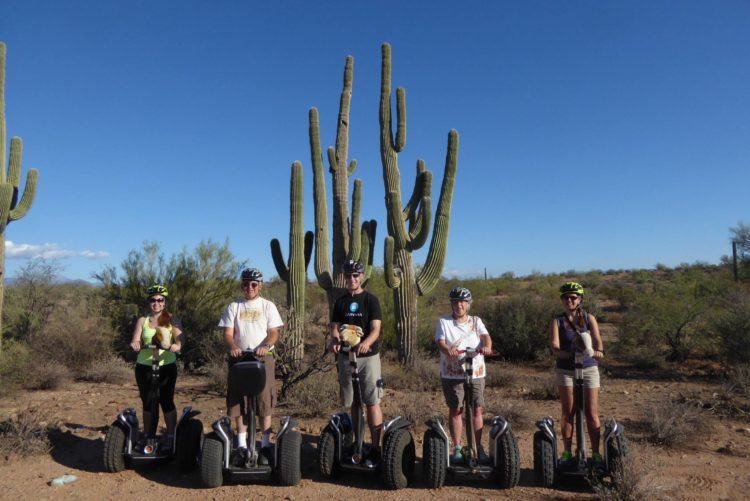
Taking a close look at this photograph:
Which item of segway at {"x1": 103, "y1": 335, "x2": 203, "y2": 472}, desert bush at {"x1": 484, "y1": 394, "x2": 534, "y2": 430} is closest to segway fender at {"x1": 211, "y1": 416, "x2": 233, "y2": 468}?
segway at {"x1": 103, "y1": 335, "x2": 203, "y2": 472}

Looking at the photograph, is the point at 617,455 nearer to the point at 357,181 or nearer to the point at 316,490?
the point at 316,490

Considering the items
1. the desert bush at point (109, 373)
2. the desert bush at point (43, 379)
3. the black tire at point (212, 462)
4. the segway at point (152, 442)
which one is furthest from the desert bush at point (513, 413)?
the desert bush at point (43, 379)

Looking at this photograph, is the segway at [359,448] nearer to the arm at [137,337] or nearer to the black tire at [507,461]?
the black tire at [507,461]

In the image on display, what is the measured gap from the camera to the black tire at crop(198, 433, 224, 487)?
13.8 feet

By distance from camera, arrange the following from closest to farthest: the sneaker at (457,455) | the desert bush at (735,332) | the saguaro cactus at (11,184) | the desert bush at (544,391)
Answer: the sneaker at (457,455), the desert bush at (544,391), the saguaro cactus at (11,184), the desert bush at (735,332)

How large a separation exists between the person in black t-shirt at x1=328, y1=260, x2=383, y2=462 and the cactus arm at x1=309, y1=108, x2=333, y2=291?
18.3 ft

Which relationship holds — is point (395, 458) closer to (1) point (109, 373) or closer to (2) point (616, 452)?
(2) point (616, 452)

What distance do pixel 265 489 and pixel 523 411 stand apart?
11.5 ft

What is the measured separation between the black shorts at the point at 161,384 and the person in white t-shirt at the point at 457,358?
246cm

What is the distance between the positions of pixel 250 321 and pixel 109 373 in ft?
19.5

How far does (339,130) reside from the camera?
34.8 ft

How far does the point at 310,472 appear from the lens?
4.77 meters

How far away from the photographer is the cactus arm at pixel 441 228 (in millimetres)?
10070

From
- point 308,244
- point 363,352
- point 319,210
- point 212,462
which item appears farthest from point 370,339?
point 319,210
